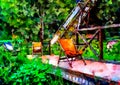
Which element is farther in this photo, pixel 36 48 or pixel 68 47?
pixel 36 48

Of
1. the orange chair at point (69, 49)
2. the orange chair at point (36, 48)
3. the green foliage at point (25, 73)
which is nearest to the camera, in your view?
the green foliage at point (25, 73)

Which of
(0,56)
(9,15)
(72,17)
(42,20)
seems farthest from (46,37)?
(0,56)

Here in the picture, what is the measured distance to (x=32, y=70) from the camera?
7.51 meters

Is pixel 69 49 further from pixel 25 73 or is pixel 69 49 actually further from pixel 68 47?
pixel 25 73

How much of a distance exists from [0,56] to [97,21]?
15.0 meters

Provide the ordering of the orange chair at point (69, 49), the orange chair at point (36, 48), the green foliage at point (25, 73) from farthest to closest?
1. the orange chair at point (36, 48)
2. the orange chair at point (69, 49)
3. the green foliage at point (25, 73)

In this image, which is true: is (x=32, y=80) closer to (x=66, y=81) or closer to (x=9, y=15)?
(x=66, y=81)

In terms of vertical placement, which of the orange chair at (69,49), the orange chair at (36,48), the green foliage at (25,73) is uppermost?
the orange chair at (69,49)

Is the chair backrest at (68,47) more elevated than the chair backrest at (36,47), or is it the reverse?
the chair backrest at (68,47)

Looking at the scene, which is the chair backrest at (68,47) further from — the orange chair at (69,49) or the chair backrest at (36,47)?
the chair backrest at (36,47)

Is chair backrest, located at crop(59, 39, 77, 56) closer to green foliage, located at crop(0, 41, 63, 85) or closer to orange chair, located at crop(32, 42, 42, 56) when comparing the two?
green foliage, located at crop(0, 41, 63, 85)

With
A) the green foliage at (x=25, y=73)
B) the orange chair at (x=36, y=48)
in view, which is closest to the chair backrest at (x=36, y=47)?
the orange chair at (x=36, y=48)

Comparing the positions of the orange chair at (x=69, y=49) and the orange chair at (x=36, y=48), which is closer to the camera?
the orange chair at (x=69, y=49)

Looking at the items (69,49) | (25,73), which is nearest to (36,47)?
(69,49)
